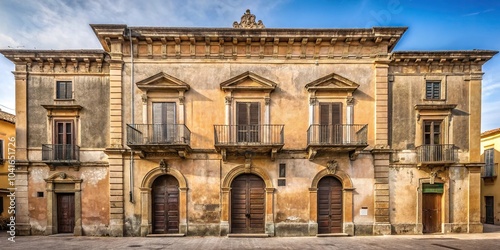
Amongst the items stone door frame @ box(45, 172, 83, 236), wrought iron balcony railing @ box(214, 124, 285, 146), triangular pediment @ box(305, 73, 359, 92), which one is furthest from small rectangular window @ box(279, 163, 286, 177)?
stone door frame @ box(45, 172, 83, 236)

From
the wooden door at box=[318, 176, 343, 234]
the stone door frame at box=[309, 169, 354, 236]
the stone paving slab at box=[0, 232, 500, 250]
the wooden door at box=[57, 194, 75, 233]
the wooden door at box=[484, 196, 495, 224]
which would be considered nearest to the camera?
the stone paving slab at box=[0, 232, 500, 250]

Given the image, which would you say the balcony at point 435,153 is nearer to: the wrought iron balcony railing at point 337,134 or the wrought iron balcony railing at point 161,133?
the wrought iron balcony railing at point 337,134

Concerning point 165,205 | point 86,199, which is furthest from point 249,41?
point 86,199

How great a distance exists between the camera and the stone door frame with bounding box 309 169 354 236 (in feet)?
50.0

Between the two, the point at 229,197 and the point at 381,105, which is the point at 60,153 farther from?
the point at 381,105

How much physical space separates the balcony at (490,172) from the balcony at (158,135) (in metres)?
22.6

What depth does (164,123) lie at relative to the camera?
50.7 feet

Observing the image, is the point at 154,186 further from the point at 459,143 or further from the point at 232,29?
the point at 459,143

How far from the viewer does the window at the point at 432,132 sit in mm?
15927

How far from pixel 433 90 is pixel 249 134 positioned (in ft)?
35.1

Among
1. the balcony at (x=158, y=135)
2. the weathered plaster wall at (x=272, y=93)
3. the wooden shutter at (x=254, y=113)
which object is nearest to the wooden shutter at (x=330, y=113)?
the weathered plaster wall at (x=272, y=93)

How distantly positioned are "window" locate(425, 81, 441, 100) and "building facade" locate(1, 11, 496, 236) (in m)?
0.21

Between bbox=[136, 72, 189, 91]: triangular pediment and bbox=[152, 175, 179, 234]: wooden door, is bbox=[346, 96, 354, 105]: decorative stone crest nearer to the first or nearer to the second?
bbox=[136, 72, 189, 91]: triangular pediment

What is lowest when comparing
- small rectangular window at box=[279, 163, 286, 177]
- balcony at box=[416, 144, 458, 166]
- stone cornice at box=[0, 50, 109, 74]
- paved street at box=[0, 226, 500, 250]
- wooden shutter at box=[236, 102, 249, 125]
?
paved street at box=[0, 226, 500, 250]
